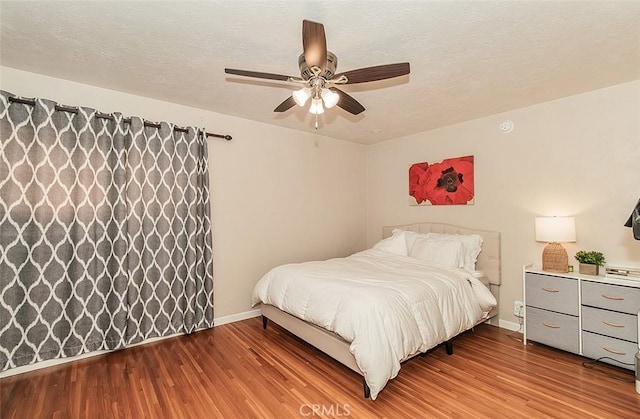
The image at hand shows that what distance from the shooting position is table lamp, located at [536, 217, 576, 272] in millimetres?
2873

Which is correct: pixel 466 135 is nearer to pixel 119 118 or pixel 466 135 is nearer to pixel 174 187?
pixel 174 187

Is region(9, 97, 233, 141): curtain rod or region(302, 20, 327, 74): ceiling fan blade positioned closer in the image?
region(302, 20, 327, 74): ceiling fan blade

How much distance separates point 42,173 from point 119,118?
79 cm

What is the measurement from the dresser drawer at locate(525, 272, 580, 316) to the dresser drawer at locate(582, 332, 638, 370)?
23 cm

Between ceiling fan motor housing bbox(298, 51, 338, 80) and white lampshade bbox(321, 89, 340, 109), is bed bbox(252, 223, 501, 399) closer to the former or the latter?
white lampshade bbox(321, 89, 340, 109)

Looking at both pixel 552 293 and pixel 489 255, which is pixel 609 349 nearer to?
pixel 552 293

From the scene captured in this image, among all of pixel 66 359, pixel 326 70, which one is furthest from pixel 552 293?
pixel 66 359

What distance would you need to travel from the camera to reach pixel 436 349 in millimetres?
2971

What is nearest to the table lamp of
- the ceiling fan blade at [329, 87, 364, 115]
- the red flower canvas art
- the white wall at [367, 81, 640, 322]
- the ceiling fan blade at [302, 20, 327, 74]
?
the white wall at [367, 81, 640, 322]

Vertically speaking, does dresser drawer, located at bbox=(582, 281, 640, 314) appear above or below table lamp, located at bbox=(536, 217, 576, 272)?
below

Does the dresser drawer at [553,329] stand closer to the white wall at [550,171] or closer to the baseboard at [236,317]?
the white wall at [550,171]

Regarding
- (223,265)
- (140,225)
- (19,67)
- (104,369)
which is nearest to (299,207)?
(223,265)

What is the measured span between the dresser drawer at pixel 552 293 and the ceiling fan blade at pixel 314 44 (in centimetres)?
287

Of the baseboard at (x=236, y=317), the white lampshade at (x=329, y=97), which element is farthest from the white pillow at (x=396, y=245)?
the white lampshade at (x=329, y=97)
